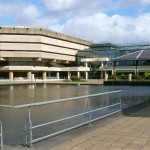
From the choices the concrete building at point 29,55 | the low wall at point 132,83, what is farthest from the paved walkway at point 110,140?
the concrete building at point 29,55

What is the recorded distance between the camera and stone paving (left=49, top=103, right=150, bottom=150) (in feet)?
25.3

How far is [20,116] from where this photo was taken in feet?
64.3

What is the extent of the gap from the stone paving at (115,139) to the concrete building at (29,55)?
10478 cm

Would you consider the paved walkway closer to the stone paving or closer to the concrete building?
the stone paving

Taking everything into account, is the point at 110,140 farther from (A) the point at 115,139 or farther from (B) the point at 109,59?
(B) the point at 109,59

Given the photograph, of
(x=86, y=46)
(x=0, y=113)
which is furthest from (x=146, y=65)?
(x=0, y=113)

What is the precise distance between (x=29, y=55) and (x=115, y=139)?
115 metres

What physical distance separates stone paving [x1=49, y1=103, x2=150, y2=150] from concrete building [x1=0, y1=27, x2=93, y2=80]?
344ft

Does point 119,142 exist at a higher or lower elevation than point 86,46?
lower

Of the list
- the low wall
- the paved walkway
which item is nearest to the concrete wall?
the low wall

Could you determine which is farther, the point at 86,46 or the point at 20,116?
the point at 86,46

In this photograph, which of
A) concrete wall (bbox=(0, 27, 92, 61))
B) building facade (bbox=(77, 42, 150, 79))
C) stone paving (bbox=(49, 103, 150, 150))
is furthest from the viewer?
concrete wall (bbox=(0, 27, 92, 61))

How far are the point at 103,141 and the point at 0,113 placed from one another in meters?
14.1

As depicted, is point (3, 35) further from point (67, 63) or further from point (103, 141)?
point (103, 141)
